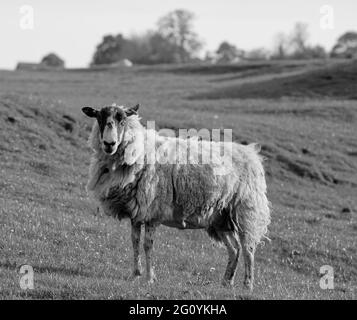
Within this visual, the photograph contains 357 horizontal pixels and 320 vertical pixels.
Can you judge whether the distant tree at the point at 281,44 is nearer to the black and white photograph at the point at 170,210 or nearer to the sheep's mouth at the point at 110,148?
the black and white photograph at the point at 170,210

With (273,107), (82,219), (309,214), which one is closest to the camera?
A: (82,219)

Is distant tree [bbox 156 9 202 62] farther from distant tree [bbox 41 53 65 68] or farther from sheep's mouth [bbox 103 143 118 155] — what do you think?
sheep's mouth [bbox 103 143 118 155]

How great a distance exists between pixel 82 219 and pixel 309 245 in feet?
22.2

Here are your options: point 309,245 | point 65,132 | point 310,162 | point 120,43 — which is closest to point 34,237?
point 309,245

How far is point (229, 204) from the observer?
1496 centimetres

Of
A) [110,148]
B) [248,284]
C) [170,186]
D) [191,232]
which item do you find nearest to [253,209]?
[248,284]

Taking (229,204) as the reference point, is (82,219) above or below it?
below

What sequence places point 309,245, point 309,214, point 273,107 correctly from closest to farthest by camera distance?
point 309,245
point 309,214
point 273,107

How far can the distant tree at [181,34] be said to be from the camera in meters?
153

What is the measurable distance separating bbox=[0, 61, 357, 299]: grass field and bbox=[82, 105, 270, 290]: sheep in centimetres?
106

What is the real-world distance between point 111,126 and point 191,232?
8.00 metres

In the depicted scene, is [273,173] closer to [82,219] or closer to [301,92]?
[82,219]

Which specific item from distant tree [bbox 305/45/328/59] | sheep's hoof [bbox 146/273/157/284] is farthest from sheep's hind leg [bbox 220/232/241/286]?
distant tree [bbox 305/45/328/59]

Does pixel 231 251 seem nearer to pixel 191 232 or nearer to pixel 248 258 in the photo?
pixel 248 258
